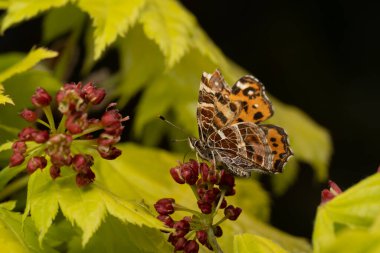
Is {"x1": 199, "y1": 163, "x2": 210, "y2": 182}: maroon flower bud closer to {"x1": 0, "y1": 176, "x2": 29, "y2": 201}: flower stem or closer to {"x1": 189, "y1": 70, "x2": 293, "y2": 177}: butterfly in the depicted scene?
{"x1": 189, "y1": 70, "x2": 293, "y2": 177}: butterfly

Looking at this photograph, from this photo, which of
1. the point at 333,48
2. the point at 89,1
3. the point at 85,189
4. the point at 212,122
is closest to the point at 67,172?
the point at 85,189

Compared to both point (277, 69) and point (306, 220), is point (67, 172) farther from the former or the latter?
point (277, 69)

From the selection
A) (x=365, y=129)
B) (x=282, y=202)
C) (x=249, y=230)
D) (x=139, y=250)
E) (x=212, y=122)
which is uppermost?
(x=212, y=122)

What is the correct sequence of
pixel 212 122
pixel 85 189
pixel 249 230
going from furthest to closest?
pixel 249 230 → pixel 212 122 → pixel 85 189

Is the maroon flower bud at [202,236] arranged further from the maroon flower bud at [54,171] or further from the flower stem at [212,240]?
the maroon flower bud at [54,171]

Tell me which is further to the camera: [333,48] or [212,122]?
[333,48]

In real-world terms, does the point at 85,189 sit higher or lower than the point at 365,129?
higher
